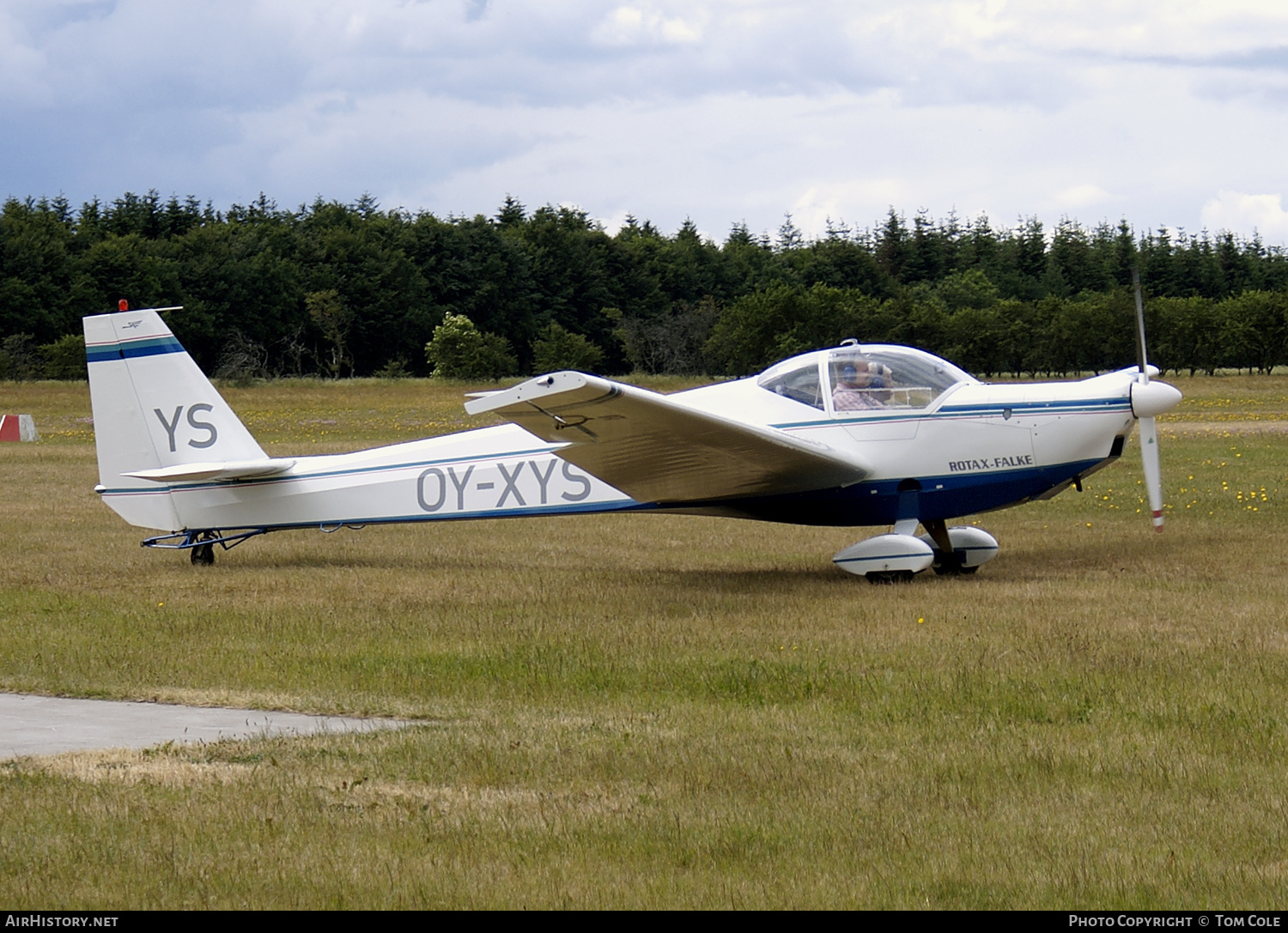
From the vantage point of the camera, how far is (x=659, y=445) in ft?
37.8

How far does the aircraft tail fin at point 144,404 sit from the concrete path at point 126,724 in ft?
Answer: 20.4

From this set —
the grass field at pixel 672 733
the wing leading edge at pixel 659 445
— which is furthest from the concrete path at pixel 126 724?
the wing leading edge at pixel 659 445

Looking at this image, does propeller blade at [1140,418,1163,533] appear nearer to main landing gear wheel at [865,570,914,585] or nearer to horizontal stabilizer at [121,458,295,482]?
main landing gear wheel at [865,570,914,585]

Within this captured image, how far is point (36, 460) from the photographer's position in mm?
30125

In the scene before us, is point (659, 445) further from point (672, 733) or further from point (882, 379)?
point (672, 733)

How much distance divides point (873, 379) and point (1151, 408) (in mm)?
2491

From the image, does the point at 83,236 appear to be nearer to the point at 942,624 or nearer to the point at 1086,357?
the point at 1086,357

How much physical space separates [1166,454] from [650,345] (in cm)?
6545

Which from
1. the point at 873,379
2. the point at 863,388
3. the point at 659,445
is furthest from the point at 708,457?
the point at 873,379

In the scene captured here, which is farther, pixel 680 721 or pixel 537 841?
pixel 680 721

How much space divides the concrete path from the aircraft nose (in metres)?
7.77

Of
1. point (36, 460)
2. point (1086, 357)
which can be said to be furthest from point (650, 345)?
point (36, 460)

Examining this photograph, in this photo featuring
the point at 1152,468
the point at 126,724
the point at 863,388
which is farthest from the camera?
the point at 863,388

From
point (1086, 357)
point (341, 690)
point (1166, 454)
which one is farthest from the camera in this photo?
point (1086, 357)
